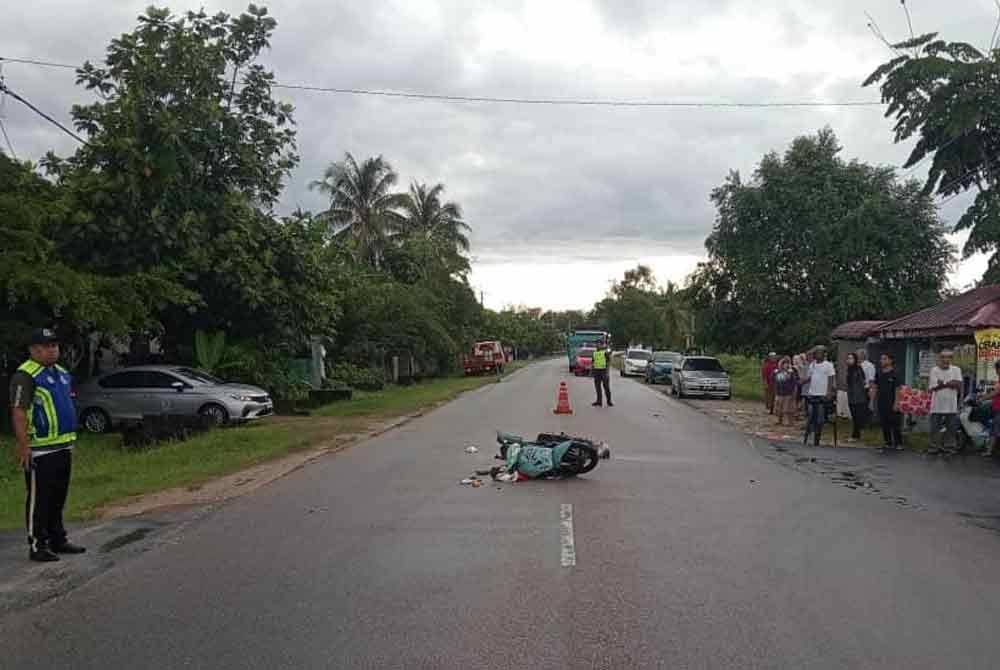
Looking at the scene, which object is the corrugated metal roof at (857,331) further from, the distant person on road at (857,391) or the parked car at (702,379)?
the parked car at (702,379)

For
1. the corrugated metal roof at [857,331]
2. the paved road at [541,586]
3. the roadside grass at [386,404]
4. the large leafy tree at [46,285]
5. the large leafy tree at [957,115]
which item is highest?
the large leafy tree at [957,115]

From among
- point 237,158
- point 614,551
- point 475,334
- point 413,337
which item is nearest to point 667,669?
→ point 614,551

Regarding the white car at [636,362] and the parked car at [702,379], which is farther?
the white car at [636,362]

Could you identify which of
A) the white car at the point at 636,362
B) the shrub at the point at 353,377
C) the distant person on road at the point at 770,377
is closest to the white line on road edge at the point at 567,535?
the distant person on road at the point at 770,377

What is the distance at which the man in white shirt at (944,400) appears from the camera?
15.1 meters

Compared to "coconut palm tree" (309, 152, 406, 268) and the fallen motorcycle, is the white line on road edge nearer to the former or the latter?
the fallen motorcycle

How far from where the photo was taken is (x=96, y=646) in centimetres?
543

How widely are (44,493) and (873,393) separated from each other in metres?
15.6

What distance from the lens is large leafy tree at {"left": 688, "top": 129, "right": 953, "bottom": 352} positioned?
28344 millimetres

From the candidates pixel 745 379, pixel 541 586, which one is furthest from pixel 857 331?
pixel 745 379

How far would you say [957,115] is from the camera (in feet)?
53.9

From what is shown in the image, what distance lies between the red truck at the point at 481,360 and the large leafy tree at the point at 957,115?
37820 millimetres

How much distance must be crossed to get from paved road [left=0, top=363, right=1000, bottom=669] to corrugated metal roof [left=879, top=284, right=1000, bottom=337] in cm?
653

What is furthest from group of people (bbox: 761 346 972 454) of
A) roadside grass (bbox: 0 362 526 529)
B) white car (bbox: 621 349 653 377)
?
white car (bbox: 621 349 653 377)
